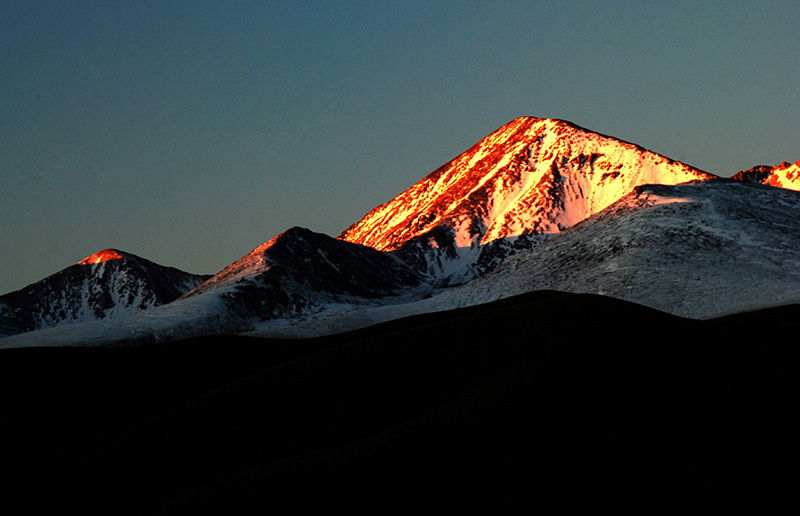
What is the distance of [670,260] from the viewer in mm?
87125

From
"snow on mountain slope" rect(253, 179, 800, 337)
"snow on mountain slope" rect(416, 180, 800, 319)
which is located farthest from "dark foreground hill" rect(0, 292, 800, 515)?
"snow on mountain slope" rect(416, 180, 800, 319)

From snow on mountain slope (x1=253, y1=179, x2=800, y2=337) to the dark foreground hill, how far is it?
37.5 meters

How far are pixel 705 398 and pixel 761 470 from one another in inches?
198

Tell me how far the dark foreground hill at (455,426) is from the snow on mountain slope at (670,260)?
123 feet

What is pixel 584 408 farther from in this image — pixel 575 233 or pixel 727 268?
pixel 575 233

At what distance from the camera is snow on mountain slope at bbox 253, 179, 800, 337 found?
2955 inches

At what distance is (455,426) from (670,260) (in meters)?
74.1

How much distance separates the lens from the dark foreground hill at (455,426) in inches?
652

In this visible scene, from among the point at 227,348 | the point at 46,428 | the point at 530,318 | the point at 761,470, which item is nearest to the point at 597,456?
the point at 761,470

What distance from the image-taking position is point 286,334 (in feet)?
273

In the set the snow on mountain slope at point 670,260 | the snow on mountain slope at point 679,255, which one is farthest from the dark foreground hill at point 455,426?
the snow on mountain slope at point 679,255

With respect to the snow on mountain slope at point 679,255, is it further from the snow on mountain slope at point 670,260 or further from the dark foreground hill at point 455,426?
the dark foreground hill at point 455,426

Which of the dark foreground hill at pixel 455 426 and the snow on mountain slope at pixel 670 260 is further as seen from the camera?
the snow on mountain slope at pixel 670 260

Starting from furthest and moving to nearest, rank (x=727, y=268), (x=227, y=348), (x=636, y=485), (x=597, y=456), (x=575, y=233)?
(x=575, y=233), (x=727, y=268), (x=227, y=348), (x=597, y=456), (x=636, y=485)
